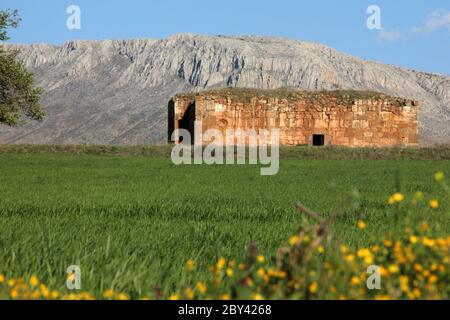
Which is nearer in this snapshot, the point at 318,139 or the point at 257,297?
the point at 257,297

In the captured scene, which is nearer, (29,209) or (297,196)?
(29,209)

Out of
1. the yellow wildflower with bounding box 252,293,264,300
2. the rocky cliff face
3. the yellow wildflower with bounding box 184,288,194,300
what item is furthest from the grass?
A: the rocky cliff face

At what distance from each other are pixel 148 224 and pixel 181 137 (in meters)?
39.8

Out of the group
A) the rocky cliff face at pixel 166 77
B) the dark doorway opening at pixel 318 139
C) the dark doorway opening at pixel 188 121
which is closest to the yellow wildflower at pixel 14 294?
the dark doorway opening at pixel 188 121

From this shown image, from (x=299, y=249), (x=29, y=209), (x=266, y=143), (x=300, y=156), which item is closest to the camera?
(x=299, y=249)

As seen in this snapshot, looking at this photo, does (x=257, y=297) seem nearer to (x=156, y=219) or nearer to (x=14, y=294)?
(x=14, y=294)

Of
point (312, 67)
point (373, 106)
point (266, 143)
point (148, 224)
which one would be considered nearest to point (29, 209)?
point (148, 224)


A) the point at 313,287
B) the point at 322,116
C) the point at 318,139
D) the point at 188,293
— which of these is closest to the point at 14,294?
the point at 188,293

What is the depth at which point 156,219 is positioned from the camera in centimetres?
1022

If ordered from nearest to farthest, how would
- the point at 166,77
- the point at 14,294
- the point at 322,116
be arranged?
1. the point at 14,294
2. the point at 322,116
3. the point at 166,77

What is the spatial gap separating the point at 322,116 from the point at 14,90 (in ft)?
78.3

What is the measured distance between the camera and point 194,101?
47062 millimetres

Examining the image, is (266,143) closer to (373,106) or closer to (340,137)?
(340,137)

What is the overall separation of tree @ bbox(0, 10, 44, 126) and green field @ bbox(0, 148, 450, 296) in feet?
31.8
